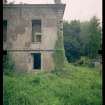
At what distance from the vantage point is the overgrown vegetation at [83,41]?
1412 millimetres

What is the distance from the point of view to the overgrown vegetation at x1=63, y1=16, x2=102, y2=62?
1412 mm

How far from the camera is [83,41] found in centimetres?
167

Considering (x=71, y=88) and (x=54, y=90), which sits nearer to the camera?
(x=71, y=88)

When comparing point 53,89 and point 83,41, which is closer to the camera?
point 83,41

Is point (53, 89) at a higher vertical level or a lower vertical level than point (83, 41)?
lower

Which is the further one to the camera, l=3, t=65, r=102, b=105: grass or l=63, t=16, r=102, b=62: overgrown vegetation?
l=3, t=65, r=102, b=105: grass

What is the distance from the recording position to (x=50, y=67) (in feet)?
11.1

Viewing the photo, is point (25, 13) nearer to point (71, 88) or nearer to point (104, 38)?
point (71, 88)

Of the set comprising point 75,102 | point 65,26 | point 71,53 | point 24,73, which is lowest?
point 75,102

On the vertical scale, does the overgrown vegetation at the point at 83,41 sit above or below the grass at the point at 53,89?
above

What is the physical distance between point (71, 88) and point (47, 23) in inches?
49.5

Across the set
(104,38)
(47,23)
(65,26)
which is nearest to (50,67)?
(47,23)

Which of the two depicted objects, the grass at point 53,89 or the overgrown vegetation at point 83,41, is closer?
the overgrown vegetation at point 83,41

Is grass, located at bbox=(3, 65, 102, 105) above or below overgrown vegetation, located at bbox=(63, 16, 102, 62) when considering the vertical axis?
below
